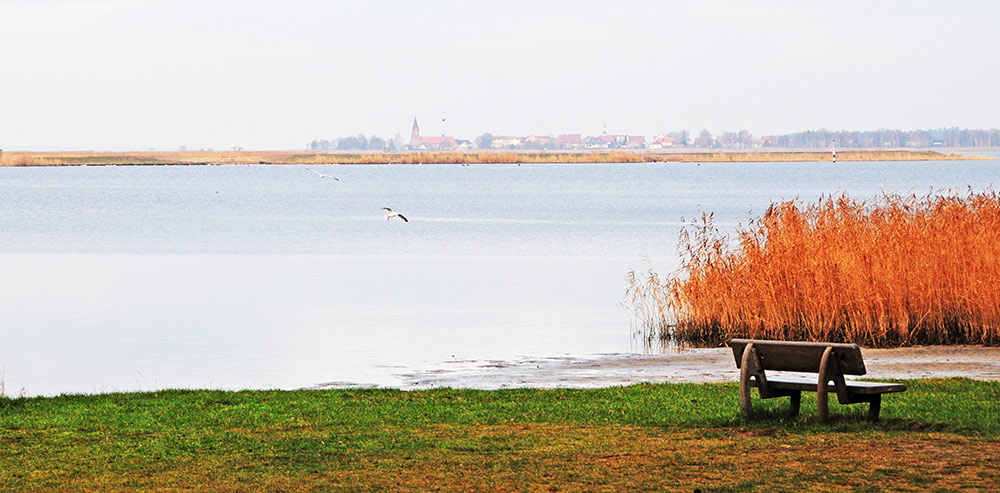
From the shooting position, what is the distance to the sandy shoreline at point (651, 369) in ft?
48.5

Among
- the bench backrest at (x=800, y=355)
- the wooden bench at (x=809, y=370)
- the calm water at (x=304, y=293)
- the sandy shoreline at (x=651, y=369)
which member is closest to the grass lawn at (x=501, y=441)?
the wooden bench at (x=809, y=370)

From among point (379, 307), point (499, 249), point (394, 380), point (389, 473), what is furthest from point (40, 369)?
point (499, 249)

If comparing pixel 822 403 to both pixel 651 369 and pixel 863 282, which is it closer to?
pixel 651 369

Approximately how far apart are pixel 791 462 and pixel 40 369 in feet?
41.0

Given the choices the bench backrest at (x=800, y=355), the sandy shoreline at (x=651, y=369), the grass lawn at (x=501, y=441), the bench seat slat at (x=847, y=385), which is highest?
the bench backrest at (x=800, y=355)

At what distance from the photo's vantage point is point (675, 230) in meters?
51.9

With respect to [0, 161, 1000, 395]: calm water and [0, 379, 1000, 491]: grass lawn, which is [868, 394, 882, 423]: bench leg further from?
[0, 161, 1000, 395]: calm water

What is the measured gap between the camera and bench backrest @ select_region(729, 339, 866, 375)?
953 cm

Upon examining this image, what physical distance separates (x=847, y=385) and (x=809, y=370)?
30 cm

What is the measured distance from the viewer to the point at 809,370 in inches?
386

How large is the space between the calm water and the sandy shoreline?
0.64 metres

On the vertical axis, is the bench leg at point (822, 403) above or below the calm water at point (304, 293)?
above

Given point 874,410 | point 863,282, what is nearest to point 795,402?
point 874,410

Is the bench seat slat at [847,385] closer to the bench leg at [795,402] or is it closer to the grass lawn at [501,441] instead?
the bench leg at [795,402]
